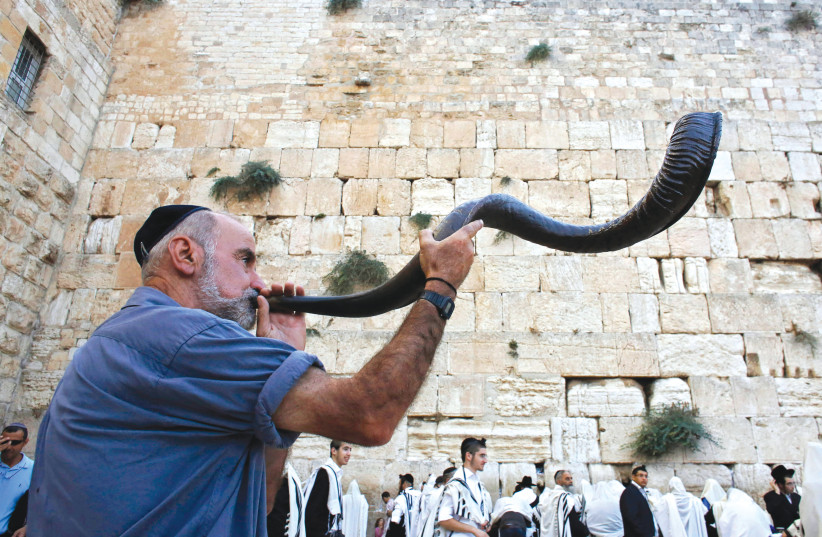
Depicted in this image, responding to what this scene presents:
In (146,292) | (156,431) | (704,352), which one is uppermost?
(704,352)

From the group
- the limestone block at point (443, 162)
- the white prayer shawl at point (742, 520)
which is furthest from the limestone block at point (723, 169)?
the white prayer shawl at point (742, 520)

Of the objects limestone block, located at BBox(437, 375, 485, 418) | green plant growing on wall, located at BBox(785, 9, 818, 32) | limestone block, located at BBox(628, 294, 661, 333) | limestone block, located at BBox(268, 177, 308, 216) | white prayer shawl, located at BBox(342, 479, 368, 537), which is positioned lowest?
white prayer shawl, located at BBox(342, 479, 368, 537)

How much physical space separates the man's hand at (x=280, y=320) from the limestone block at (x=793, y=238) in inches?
288

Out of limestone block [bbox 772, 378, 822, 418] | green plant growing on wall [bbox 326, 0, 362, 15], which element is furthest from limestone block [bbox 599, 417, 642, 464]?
green plant growing on wall [bbox 326, 0, 362, 15]

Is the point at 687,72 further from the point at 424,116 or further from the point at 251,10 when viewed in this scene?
the point at 251,10

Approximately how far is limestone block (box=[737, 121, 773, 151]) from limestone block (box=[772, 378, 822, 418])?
10.7ft

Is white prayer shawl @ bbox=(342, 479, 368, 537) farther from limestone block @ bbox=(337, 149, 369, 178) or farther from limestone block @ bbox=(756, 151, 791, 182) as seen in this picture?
limestone block @ bbox=(756, 151, 791, 182)

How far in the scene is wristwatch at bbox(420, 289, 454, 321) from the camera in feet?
5.10

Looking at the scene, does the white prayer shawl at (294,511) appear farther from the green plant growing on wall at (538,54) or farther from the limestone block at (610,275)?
the green plant growing on wall at (538,54)

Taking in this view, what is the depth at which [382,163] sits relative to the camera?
8023 millimetres

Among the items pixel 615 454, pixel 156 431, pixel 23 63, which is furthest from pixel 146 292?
pixel 23 63

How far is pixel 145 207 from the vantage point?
7.85 m

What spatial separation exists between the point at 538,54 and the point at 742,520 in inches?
256

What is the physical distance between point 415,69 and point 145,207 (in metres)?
4.36
